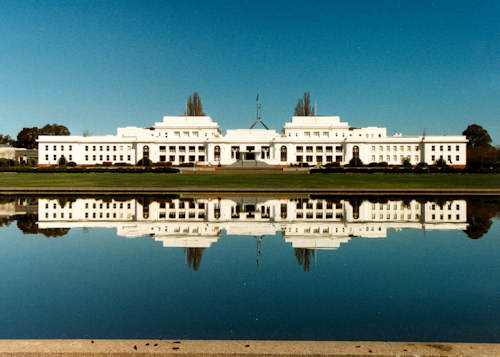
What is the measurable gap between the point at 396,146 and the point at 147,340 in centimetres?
8316

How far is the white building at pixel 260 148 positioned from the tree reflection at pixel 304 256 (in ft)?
225

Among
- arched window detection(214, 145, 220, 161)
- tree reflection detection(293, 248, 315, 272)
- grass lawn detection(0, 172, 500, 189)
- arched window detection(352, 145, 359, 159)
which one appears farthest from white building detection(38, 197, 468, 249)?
arched window detection(214, 145, 220, 161)

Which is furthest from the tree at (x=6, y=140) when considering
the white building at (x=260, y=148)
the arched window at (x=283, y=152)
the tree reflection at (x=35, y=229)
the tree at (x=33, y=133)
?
the tree reflection at (x=35, y=229)

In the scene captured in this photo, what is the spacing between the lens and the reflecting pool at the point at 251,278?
5137 mm

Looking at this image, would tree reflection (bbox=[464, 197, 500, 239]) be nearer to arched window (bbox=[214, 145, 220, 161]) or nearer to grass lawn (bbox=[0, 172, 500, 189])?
grass lawn (bbox=[0, 172, 500, 189])

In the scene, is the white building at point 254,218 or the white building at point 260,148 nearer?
the white building at point 254,218

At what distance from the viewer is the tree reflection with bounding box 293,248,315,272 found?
812cm

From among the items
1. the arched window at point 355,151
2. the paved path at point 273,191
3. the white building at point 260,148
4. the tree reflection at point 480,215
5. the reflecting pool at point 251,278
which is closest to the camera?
the reflecting pool at point 251,278

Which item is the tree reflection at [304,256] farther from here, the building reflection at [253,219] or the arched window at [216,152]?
the arched window at [216,152]

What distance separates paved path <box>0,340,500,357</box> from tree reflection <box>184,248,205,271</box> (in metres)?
3.31

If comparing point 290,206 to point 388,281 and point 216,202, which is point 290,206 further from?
point 388,281

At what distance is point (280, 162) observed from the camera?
3012 inches

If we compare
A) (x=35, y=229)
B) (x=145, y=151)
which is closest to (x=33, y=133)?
(x=145, y=151)

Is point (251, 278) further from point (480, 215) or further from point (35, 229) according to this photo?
point (480, 215)
